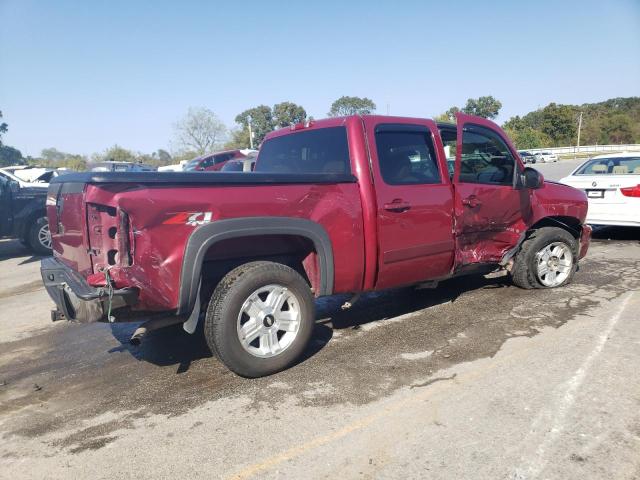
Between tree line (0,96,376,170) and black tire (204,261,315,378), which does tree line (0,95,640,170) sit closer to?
tree line (0,96,376,170)

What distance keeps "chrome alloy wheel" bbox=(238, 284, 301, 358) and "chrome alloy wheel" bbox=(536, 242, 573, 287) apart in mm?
3296

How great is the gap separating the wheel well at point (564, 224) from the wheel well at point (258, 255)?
2.97m

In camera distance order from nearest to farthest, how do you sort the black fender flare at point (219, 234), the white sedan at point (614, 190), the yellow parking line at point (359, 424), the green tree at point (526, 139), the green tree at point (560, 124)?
the yellow parking line at point (359, 424)
the black fender flare at point (219, 234)
the white sedan at point (614, 190)
the green tree at point (526, 139)
the green tree at point (560, 124)

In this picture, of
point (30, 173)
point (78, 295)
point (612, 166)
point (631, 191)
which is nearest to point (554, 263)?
point (631, 191)

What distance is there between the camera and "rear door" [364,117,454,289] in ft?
12.8

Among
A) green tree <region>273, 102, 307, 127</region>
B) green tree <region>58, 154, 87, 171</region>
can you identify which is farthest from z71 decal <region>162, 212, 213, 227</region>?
green tree <region>273, 102, 307, 127</region>

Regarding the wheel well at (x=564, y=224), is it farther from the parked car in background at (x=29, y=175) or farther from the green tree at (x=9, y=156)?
the green tree at (x=9, y=156)

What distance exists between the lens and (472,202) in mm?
4539

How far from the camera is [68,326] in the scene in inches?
197

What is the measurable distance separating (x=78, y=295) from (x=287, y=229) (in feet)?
4.76

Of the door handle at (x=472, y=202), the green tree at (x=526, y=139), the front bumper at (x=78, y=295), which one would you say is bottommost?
the front bumper at (x=78, y=295)

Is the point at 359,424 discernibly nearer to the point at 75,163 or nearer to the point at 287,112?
the point at 75,163

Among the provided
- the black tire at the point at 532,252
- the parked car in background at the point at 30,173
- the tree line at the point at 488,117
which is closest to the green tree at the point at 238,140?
the tree line at the point at 488,117

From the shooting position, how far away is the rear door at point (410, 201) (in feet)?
12.8
